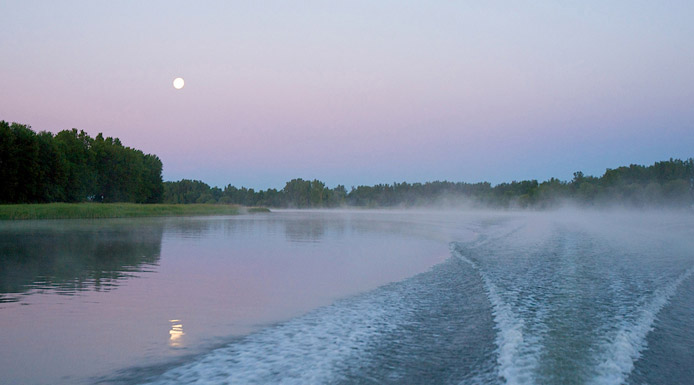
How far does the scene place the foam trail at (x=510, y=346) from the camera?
439cm

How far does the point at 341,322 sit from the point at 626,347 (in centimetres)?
368

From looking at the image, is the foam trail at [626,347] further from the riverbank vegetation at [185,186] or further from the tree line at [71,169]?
the tree line at [71,169]

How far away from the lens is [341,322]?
6.41m

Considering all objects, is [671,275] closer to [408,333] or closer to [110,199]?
[408,333]

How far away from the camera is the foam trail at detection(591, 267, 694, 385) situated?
4434mm

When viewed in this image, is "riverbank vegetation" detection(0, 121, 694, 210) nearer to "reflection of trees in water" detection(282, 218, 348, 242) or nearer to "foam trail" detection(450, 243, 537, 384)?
"reflection of trees in water" detection(282, 218, 348, 242)

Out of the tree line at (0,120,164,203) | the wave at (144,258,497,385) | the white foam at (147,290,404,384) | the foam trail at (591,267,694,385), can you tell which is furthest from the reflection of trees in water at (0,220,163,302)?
the tree line at (0,120,164,203)

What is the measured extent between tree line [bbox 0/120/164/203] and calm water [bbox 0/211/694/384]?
130 ft

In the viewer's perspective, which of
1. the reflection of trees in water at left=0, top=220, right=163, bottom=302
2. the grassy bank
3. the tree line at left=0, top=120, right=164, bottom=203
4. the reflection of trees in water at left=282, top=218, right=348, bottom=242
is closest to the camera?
the reflection of trees in water at left=0, top=220, right=163, bottom=302

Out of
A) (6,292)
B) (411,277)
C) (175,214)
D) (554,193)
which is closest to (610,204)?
(554,193)

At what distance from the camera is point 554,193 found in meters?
134

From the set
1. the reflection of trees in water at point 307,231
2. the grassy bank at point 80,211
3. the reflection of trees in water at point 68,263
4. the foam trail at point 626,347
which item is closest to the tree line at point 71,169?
the grassy bank at point 80,211

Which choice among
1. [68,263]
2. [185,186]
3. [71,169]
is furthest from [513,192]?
[68,263]

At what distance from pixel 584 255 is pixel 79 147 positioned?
65149mm
